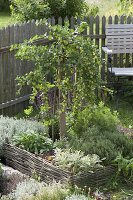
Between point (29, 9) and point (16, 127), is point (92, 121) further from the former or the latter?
point (29, 9)

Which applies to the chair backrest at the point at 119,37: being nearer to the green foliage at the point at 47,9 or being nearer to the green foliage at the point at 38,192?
the green foliage at the point at 47,9

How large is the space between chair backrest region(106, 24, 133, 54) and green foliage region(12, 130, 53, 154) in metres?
4.19

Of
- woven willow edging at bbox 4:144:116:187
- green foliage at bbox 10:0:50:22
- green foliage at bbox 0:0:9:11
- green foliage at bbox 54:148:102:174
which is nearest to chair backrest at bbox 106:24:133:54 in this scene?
green foliage at bbox 10:0:50:22

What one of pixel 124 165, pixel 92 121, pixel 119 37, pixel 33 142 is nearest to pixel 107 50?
pixel 119 37

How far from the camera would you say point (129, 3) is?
1245cm

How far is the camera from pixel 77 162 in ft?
18.8

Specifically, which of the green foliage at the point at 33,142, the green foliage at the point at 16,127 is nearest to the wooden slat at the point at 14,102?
the green foliage at the point at 16,127

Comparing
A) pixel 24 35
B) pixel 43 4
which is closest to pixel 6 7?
pixel 43 4

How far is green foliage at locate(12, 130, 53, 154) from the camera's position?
627cm

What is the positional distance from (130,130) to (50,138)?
125cm

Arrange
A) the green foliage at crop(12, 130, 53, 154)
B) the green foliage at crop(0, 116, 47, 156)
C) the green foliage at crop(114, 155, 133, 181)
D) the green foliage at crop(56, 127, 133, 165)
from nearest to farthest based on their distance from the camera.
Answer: the green foliage at crop(114, 155, 133, 181)
the green foliage at crop(56, 127, 133, 165)
the green foliage at crop(12, 130, 53, 154)
the green foliage at crop(0, 116, 47, 156)

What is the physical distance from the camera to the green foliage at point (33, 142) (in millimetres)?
6274

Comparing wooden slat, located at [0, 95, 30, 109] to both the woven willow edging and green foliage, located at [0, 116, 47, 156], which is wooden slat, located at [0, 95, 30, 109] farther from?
the woven willow edging

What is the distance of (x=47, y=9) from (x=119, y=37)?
1.50m
